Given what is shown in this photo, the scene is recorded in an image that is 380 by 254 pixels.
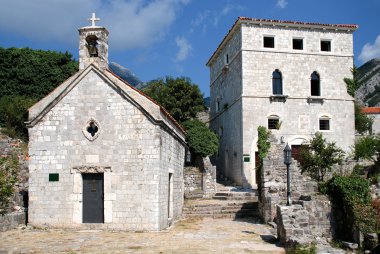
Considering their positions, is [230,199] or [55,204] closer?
[55,204]

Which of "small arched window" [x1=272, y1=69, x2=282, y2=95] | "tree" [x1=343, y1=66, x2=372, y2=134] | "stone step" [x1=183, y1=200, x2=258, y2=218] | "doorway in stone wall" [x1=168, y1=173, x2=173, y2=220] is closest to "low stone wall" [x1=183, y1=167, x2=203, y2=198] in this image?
"stone step" [x1=183, y1=200, x2=258, y2=218]

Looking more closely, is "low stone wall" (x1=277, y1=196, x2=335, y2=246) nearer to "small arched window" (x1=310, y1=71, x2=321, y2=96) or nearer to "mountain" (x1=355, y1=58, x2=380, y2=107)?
"small arched window" (x1=310, y1=71, x2=321, y2=96)

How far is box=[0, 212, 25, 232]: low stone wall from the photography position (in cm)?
1407

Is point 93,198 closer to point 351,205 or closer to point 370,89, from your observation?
point 351,205

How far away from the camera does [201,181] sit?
988 inches

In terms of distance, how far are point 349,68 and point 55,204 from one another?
23.1 m

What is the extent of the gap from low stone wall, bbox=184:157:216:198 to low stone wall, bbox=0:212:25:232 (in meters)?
11.0

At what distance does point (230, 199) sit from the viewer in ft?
A: 73.3

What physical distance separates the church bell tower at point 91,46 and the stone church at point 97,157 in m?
0.83

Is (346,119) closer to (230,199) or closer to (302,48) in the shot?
(302,48)

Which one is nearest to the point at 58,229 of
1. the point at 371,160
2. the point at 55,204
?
the point at 55,204

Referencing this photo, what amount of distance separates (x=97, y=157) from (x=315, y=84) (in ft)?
63.6

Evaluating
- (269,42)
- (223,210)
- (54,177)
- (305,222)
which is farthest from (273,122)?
(54,177)

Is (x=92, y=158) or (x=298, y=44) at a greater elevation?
(x=298, y=44)
